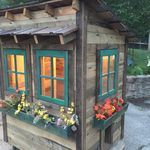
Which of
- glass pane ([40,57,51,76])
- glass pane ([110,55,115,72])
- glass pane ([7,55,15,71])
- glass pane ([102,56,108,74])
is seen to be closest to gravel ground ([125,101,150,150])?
glass pane ([110,55,115,72])

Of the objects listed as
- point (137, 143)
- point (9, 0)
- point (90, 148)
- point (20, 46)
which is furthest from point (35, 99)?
point (9, 0)

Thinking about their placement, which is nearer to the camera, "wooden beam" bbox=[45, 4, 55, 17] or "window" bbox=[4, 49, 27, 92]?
"wooden beam" bbox=[45, 4, 55, 17]

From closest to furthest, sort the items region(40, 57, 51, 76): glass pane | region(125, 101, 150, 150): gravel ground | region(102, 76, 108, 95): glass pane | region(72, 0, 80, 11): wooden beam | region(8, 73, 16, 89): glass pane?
region(72, 0, 80, 11): wooden beam
region(40, 57, 51, 76): glass pane
region(102, 76, 108, 95): glass pane
region(8, 73, 16, 89): glass pane
region(125, 101, 150, 150): gravel ground

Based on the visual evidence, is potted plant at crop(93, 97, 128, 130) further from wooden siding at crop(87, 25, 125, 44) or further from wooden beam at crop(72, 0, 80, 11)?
wooden beam at crop(72, 0, 80, 11)

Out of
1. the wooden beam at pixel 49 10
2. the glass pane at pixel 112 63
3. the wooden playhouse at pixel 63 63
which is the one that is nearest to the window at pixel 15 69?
the wooden playhouse at pixel 63 63

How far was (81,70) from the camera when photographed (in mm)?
3002

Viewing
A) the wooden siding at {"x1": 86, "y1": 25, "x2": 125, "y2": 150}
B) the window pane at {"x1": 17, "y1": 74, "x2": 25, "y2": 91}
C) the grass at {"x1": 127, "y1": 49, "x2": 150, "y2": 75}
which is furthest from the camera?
the grass at {"x1": 127, "y1": 49, "x2": 150, "y2": 75}

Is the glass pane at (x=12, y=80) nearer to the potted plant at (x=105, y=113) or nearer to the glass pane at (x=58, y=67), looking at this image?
the glass pane at (x=58, y=67)

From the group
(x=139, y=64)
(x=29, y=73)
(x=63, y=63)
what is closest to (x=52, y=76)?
(x=63, y=63)

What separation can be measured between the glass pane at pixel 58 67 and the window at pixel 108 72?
71 cm

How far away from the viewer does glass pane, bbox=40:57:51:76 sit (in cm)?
339

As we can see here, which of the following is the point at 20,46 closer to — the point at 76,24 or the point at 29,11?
the point at 29,11

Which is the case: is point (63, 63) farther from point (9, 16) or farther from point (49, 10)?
point (9, 16)

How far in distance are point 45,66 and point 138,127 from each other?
4.17 meters
